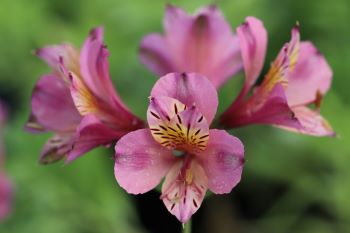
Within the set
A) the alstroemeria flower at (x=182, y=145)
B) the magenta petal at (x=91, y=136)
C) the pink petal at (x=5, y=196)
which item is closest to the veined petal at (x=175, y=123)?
the alstroemeria flower at (x=182, y=145)

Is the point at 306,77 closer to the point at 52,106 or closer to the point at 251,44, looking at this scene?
the point at 251,44

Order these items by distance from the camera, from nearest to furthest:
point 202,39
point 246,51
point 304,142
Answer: point 246,51
point 202,39
point 304,142

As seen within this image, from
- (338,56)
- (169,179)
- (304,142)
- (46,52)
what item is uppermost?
(46,52)

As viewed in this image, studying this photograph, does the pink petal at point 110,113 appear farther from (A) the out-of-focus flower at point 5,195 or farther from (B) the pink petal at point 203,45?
(A) the out-of-focus flower at point 5,195

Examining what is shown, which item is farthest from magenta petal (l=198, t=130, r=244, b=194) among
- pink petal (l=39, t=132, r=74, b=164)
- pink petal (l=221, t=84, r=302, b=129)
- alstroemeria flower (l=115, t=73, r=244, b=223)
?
pink petal (l=39, t=132, r=74, b=164)

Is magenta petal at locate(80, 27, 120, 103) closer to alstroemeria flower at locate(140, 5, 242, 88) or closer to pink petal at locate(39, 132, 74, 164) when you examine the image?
pink petal at locate(39, 132, 74, 164)

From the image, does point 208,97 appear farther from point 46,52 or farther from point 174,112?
point 46,52

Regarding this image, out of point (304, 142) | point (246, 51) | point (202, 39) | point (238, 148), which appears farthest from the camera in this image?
point (304, 142)

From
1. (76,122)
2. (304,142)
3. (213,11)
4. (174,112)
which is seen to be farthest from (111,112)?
(304,142)
